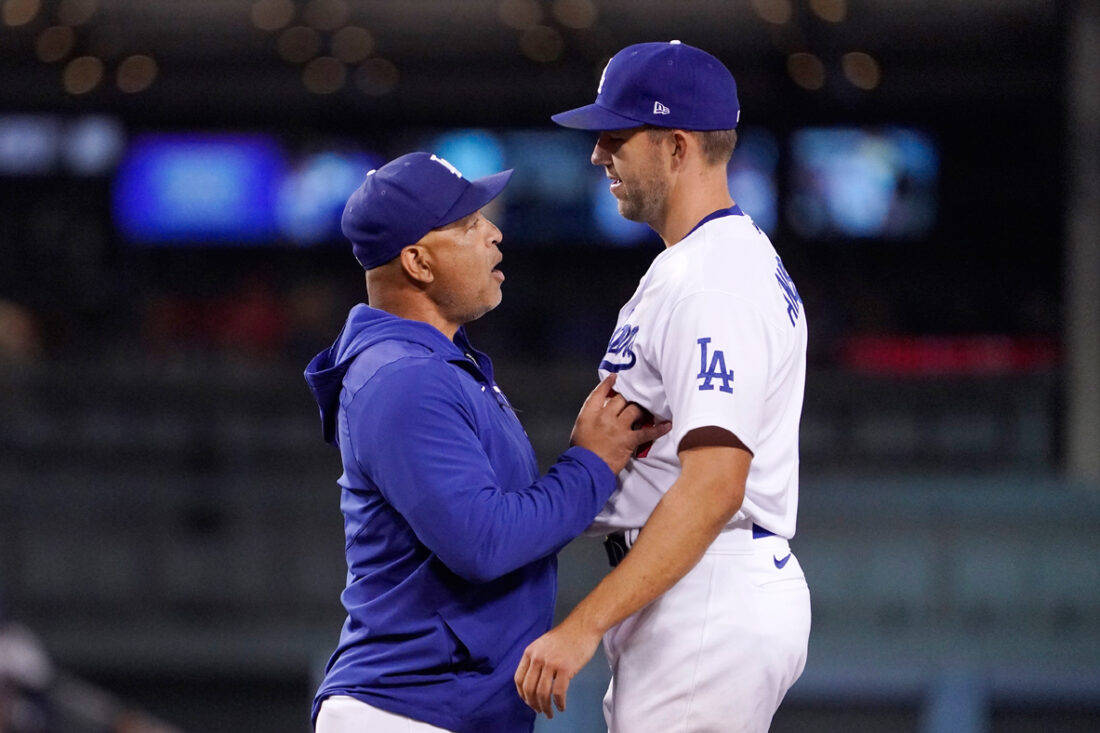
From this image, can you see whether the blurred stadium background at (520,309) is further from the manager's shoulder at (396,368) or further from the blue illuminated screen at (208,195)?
the manager's shoulder at (396,368)

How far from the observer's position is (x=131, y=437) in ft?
31.8

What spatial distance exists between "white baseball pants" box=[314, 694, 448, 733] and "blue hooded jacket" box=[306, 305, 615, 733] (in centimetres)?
1

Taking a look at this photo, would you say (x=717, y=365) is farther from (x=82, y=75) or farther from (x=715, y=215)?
(x=82, y=75)

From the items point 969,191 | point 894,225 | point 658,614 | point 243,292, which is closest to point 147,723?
point 243,292

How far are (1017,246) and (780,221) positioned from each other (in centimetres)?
279

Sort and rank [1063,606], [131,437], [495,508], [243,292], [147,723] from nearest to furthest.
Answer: [495,508] < [1063,606] < [147,723] < [131,437] < [243,292]

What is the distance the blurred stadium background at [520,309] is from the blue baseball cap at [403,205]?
11.1 ft

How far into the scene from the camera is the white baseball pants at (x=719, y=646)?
2.25 meters

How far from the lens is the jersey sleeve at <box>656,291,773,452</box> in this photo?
212 centimetres

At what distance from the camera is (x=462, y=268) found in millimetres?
2309

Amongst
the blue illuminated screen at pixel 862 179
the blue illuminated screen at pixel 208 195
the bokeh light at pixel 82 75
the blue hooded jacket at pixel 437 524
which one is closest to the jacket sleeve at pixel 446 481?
the blue hooded jacket at pixel 437 524

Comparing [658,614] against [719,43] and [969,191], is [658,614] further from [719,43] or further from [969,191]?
[969,191]

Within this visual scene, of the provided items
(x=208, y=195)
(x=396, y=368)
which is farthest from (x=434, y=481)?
(x=208, y=195)

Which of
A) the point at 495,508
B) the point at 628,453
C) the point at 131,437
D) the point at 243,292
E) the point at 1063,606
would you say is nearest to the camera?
the point at 495,508
